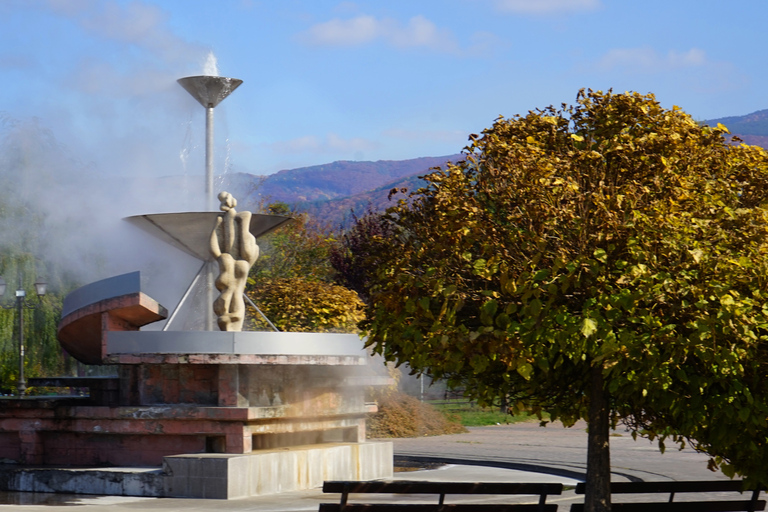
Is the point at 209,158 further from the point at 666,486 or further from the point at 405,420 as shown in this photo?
the point at 405,420

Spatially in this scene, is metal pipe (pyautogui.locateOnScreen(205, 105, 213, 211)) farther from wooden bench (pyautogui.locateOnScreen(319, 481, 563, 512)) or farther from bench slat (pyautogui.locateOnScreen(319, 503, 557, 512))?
bench slat (pyautogui.locateOnScreen(319, 503, 557, 512))

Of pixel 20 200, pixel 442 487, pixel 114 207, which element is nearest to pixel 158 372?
pixel 442 487

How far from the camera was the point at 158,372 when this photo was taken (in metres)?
14.7

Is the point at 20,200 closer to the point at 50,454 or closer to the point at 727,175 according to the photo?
the point at 50,454

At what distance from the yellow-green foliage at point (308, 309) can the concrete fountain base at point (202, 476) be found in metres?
3.97

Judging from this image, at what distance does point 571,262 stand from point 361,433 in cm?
1004

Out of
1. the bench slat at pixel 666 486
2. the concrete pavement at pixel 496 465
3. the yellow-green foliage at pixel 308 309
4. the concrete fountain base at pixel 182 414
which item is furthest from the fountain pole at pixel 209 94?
the bench slat at pixel 666 486

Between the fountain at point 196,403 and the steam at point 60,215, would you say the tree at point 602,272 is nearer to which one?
the fountain at point 196,403

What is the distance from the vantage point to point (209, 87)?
1756 centimetres

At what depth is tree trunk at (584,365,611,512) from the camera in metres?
8.84

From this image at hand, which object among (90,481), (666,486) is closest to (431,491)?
(666,486)

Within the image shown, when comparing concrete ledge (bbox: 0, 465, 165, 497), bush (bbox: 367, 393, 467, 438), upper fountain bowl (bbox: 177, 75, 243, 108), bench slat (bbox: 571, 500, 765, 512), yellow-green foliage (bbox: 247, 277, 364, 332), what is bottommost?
bush (bbox: 367, 393, 467, 438)

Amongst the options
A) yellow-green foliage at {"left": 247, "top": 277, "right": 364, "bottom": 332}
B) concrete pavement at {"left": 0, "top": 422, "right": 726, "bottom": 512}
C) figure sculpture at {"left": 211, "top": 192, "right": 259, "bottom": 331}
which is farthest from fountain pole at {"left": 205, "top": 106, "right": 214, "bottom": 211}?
concrete pavement at {"left": 0, "top": 422, "right": 726, "bottom": 512}

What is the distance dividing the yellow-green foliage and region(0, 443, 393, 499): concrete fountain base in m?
3.97
